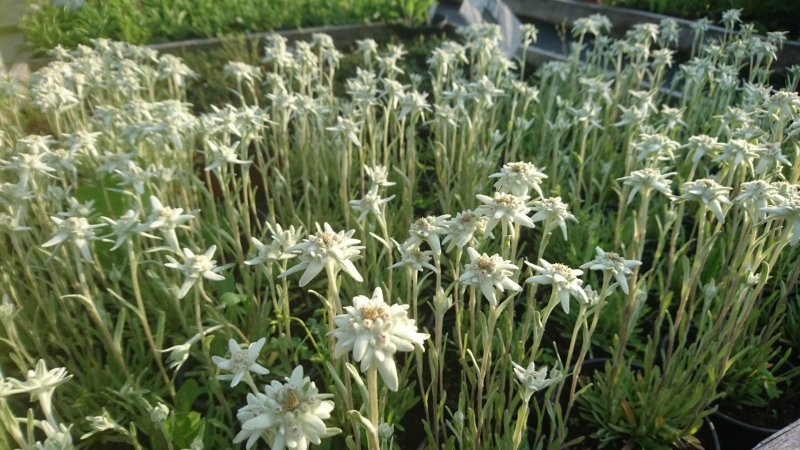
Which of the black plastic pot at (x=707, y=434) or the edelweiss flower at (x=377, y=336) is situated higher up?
the edelweiss flower at (x=377, y=336)

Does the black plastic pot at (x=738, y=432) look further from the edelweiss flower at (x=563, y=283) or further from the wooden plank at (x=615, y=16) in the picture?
the wooden plank at (x=615, y=16)

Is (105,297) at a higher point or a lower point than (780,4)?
lower

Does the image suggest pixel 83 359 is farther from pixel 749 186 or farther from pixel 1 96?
pixel 749 186

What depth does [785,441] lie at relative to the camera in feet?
4.89

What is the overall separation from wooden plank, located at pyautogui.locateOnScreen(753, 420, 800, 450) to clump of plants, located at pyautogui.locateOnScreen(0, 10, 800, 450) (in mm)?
395

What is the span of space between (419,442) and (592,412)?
727 millimetres

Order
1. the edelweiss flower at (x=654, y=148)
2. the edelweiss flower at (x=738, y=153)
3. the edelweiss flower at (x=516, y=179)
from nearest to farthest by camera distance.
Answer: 1. the edelweiss flower at (x=516, y=179)
2. the edelweiss flower at (x=738, y=153)
3. the edelweiss flower at (x=654, y=148)

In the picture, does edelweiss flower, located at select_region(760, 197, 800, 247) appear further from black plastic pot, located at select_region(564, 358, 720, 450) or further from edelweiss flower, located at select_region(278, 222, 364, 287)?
edelweiss flower, located at select_region(278, 222, 364, 287)

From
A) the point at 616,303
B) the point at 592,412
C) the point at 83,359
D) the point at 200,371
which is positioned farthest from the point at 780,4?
the point at 83,359

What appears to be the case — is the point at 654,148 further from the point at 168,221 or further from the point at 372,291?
the point at 168,221

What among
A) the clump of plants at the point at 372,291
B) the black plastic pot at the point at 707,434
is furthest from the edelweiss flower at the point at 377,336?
the black plastic pot at the point at 707,434

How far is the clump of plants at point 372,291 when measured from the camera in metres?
1.59

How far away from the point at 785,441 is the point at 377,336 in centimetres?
119

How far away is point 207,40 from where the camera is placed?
6.20 m
